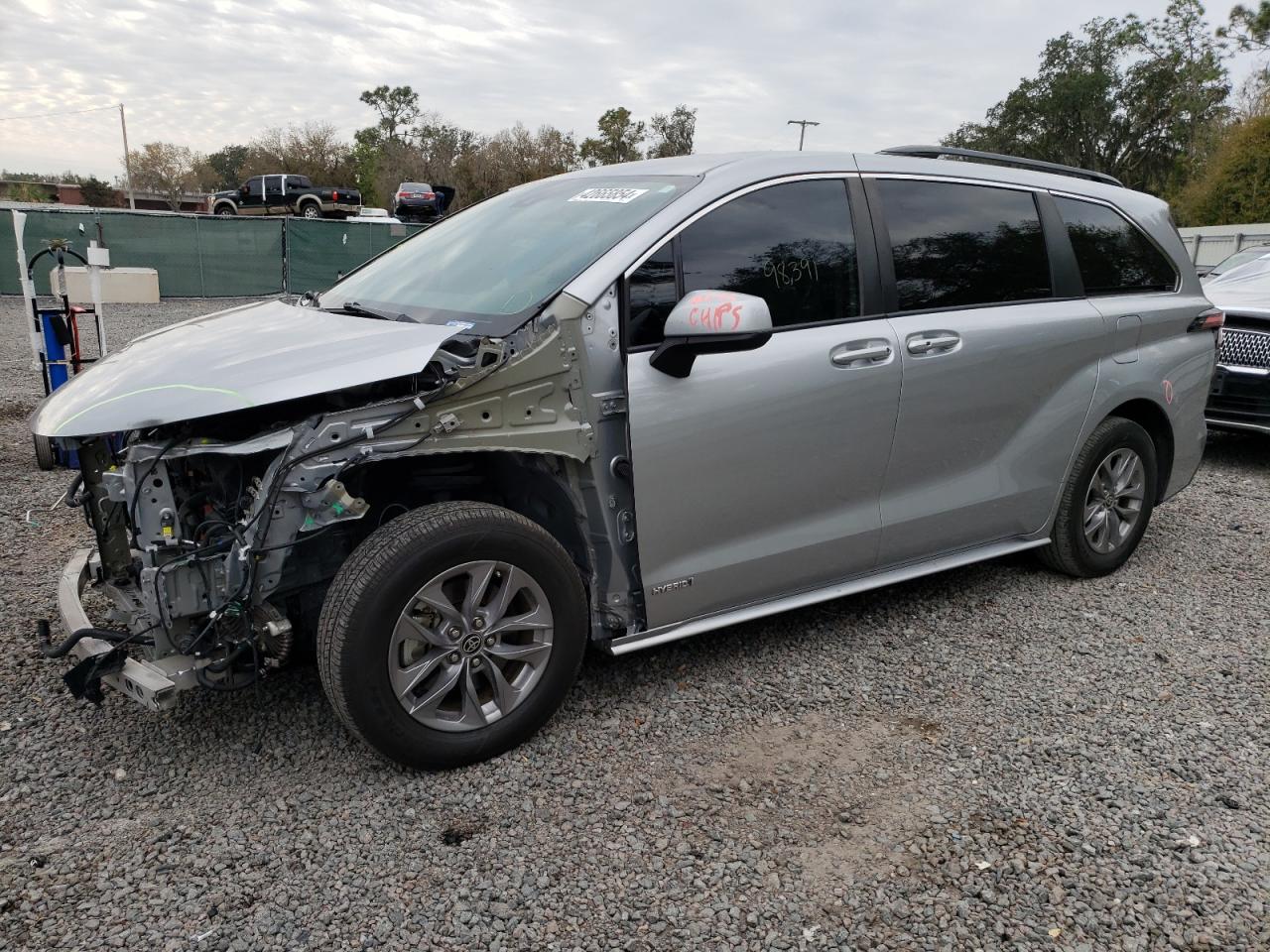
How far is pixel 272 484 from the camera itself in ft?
8.33

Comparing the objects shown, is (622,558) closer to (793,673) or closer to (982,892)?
(793,673)

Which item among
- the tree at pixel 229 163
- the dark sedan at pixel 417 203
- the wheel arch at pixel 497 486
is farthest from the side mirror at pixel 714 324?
the tree at pixel 229 163

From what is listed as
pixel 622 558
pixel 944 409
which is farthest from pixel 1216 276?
pixel 622 558

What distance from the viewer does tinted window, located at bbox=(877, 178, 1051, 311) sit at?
3629mm

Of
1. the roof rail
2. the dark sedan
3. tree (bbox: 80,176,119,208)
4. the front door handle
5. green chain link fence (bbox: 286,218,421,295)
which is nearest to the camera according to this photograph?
the front door handle

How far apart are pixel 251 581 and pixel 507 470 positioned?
87 cm

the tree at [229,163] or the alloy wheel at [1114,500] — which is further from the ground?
the tree at [229,163]

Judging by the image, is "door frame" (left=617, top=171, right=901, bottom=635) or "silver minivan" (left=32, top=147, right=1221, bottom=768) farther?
"door frame" (left=617, top=171, right=901, bottom=635)

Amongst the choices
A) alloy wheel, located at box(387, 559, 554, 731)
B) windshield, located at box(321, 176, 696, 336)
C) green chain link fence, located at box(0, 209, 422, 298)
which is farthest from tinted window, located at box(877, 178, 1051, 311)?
green chain link fence, located at box(0, 209, 422, 298)

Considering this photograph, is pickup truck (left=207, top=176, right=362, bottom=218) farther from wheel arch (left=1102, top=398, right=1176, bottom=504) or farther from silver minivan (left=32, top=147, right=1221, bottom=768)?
wheel arch (left=1102, top=398, right=1176, bottom=504)

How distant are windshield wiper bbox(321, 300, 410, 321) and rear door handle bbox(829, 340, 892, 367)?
1.47m

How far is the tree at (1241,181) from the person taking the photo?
1134 inches

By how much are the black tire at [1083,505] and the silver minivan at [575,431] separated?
16 centimetres

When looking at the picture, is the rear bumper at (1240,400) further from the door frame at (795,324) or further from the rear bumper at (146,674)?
the rear bumper at (146,674)
